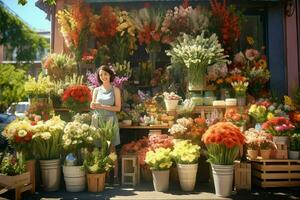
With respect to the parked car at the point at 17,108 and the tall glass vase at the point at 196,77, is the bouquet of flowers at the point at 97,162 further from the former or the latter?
the parked car at the point at 17,108

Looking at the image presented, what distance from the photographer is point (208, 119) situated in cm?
777

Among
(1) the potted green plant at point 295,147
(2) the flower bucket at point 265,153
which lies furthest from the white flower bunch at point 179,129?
(1) the potted green plant at point 295,147

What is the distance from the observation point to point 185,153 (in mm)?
6734

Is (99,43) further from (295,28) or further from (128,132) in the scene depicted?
(295,28)

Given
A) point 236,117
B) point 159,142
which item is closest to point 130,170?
point 159,142

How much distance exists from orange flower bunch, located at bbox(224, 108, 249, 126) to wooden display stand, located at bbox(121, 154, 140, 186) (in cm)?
209

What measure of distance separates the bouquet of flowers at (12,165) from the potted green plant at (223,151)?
3.17 meters

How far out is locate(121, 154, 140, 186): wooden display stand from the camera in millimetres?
7332

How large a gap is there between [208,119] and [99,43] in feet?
11.7

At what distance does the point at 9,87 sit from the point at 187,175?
22088mm

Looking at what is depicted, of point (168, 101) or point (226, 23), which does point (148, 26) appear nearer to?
point (226, 23)

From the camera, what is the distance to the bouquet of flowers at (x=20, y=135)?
21.5ft

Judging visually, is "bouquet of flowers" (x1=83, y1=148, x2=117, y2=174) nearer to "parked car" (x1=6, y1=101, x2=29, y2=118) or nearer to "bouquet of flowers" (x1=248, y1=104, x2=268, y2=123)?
"bouquet of flowers" (x1=248, y1=104, x2=268, y2=123)

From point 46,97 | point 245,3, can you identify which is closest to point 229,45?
point 245,3
